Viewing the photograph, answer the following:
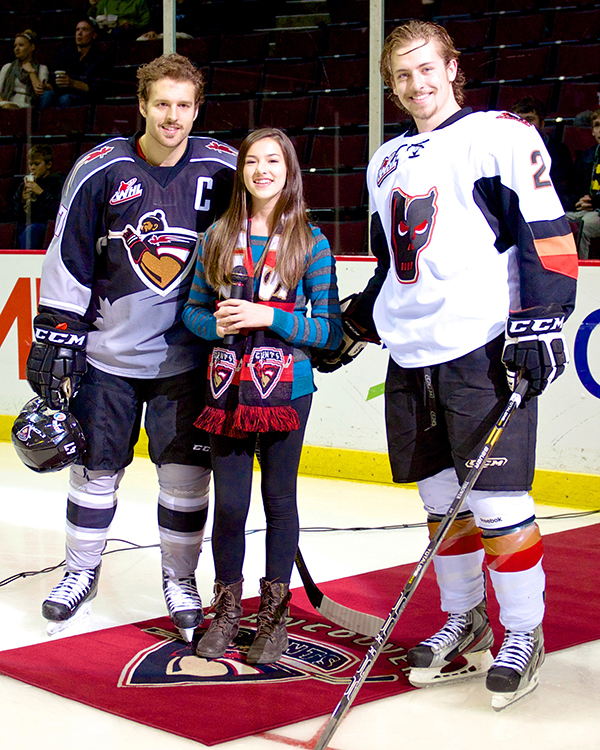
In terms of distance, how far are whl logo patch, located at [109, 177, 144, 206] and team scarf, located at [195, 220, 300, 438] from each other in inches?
11.7

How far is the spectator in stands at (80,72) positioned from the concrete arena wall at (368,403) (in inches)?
36.8

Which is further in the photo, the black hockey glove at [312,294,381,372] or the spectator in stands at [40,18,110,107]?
the spectator in stands at [40,18,110,107]

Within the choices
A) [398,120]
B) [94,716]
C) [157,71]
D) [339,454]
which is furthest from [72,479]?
[398,120]

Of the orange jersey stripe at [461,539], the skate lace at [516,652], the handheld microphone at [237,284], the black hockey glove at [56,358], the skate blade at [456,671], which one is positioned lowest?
the skate blade at [456,671]

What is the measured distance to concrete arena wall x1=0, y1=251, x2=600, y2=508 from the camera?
4051 mm

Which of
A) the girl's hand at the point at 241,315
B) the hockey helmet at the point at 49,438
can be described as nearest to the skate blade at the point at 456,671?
the girl's hand at the point at 241,315

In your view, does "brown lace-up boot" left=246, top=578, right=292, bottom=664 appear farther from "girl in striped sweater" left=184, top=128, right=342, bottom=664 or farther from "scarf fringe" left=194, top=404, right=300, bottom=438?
"scarf fringe" left=194, top=404, right=300, bottom=438

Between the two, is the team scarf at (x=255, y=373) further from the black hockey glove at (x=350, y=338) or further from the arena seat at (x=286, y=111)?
the arena seat at (x=286, y=111)

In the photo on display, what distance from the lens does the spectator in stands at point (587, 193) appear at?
13.6 feet

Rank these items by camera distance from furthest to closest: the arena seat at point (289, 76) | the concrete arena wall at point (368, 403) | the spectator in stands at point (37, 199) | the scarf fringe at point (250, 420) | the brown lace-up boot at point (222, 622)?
the spectator in stands at point (37, 199), the arena seat at point (289, 76), the concrete arena wall at point (368, 403), the brown lace-up boot at point (222, 622), the scarf fringe at point (250, 420)

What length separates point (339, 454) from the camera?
4.68 metres

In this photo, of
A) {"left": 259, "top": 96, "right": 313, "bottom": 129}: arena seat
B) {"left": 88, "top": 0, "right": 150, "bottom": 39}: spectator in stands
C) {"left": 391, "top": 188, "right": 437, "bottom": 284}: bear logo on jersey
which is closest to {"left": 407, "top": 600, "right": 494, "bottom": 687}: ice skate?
{"left": 391, "top": 188, "right": 437, "bottom": 284}: bear logo on jersey

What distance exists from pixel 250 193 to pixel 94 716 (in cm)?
117

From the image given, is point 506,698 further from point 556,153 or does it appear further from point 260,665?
point 556,153
